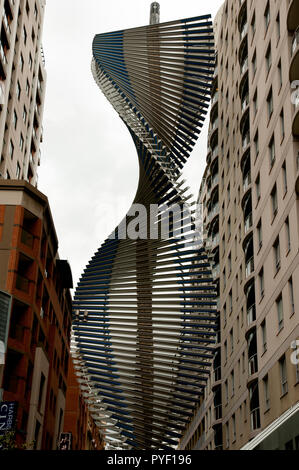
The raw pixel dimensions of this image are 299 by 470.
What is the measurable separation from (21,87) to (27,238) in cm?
1669

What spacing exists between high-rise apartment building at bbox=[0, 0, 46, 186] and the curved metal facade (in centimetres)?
1288

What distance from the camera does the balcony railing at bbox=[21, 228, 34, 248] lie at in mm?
35647

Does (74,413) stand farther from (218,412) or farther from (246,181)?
(246,181)

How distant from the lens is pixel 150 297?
98.9 ft

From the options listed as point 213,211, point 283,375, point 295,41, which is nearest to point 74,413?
point 213,211

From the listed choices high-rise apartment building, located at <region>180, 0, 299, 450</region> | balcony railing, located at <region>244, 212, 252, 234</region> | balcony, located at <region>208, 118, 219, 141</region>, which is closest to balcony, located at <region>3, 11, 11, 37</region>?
high-rise apartment building, located at <region>180, 0, 299, 450</region>

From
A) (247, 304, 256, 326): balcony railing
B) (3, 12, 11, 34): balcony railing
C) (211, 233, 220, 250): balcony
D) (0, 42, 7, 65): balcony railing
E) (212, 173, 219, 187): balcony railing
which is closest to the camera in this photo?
(247, 304, 256, 326): balcony railing

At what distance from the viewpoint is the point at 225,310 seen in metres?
44.4

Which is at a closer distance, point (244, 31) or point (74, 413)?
point (244, 31)

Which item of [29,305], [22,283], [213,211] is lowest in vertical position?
[29,305]

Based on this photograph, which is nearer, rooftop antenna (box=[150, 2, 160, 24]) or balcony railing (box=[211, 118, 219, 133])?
rooftop antenna (box=[150, 2, 160, 24])

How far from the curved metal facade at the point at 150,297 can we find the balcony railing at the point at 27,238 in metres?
5.04

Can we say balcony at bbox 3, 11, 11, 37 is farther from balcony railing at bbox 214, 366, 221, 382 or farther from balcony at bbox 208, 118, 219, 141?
balcony railing at bbox 214, 366, 221, 382

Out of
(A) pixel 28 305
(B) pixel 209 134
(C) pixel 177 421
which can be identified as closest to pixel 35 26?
(B) pixel 209 134
